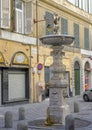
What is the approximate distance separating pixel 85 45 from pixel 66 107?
71.9 feet

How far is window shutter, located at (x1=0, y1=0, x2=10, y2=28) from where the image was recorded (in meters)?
22.0

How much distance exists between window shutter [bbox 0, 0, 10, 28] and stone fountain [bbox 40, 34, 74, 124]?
29.1 ft

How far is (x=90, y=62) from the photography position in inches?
1416

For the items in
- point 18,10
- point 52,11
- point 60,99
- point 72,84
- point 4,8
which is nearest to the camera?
point 60,99

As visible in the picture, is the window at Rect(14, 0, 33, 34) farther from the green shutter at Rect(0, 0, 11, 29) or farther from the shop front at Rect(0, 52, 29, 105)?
the shop front at Rect(0, 52, 29, 105)

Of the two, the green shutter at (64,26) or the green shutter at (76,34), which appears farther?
the green shutter at (76,34)

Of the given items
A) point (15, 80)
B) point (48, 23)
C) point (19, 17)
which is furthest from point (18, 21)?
point (15, 80)

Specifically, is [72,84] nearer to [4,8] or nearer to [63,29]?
[63,29]

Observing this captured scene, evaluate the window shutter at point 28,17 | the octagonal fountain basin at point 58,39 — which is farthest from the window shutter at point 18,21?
the octagonal fountain basin at point 58,39

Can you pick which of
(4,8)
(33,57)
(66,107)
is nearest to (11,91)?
(33,57)

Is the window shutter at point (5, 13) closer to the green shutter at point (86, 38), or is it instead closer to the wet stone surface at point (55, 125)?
the wet stone surface at point (55, 125)

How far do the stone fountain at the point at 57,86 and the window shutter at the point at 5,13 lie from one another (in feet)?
29.1

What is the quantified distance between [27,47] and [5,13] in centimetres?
326

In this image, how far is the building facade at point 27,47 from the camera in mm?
22141
